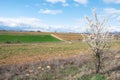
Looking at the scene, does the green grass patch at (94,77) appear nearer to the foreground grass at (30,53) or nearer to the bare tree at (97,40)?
the bare tree at (97,40)

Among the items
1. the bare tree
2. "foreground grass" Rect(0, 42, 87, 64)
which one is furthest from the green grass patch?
"foreground grass" Rect(0, 42, 87, 64)

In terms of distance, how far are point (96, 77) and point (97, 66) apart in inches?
85.5

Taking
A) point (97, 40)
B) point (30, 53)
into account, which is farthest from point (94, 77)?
point (30, 53)

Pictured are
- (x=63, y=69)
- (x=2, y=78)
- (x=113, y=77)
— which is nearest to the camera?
(x=113, y=77)

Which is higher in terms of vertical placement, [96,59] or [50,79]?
[96,59]

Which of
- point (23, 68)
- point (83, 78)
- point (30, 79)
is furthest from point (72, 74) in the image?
point (23, 68)

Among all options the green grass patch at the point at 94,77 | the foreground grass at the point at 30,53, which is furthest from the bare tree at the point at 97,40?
the foreground grass at the point at 30,53

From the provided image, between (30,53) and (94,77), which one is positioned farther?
(30,53)

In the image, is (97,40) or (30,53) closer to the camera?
(97,40)

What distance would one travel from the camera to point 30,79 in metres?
14.2

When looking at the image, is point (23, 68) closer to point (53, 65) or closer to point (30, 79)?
point (53, 65)

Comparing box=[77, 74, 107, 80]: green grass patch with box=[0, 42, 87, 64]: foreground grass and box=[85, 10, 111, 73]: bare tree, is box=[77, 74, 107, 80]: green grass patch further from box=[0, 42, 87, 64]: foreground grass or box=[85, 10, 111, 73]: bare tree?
box=[0, 42, 87, 64]: foreground grass

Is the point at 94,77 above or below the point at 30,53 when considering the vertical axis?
above

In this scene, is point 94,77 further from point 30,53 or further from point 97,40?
point 30,53
